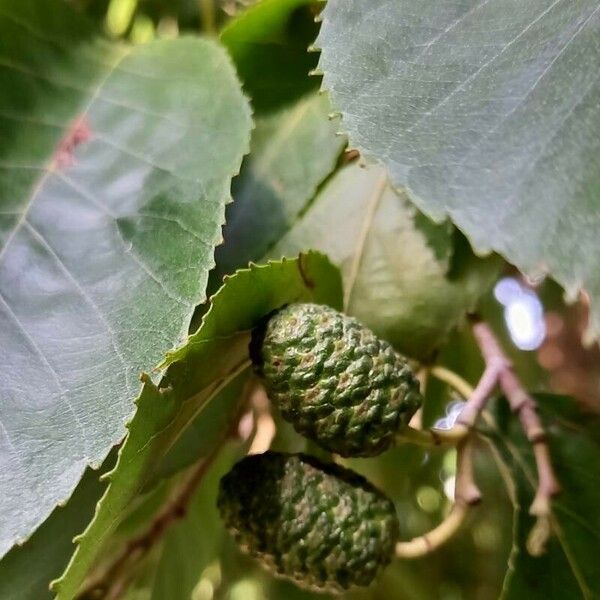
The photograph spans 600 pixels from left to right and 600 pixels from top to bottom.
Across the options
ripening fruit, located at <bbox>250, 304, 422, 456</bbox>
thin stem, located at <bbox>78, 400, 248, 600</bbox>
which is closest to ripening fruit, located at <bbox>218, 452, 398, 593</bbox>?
ripening fruit, located at <bbox>250, 304, 422, 456</bbox>

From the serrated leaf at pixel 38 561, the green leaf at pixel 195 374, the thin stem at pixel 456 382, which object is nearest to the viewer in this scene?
the green leaf at pixel 195 374

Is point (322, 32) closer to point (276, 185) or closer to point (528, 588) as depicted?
point (276, 185)

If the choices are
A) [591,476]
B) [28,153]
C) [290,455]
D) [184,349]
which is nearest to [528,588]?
[591,476]

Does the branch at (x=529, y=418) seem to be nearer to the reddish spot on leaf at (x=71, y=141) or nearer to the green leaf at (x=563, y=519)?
the green leaf at (x=563, y=519)

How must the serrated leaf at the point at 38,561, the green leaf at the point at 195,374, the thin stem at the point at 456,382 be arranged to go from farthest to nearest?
1. the thin stem at the point at 456,382
2. the serrated leaf at the point at 38,561
3. the green leaf at the point at 195,374

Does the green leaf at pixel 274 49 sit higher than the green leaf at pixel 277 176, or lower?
higher

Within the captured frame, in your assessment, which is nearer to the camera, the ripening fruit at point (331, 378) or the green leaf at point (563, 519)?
the ripening fruit at point (331, 378)

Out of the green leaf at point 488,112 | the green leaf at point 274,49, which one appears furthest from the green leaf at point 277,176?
the green leaf at point 488,112
